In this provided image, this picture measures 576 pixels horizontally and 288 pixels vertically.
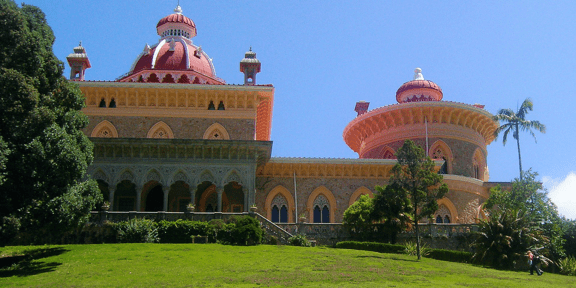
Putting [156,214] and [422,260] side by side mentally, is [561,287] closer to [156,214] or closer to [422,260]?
[422,260]

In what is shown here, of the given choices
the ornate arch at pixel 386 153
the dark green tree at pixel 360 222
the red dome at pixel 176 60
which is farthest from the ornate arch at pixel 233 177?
the ornate arch at pixel 386 153

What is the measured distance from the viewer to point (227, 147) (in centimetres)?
3266

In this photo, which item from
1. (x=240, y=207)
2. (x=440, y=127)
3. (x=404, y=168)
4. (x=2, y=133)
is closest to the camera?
(x=2, y=133)

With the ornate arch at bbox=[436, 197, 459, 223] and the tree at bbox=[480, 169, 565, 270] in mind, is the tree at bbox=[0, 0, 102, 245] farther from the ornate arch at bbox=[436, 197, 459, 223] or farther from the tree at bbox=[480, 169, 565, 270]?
the ornate arch at bbox=[436, 197, 459, 223]

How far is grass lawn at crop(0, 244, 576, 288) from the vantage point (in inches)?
687

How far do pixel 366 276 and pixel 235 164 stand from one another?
1538cm

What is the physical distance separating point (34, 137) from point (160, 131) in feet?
53.3

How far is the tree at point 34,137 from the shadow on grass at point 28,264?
3.80ft

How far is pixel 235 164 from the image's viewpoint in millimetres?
32688

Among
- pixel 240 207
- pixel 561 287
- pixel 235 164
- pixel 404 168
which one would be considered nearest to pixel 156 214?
pixel 235 164

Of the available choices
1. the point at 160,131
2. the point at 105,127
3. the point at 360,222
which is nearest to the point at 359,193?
the point at 360,222

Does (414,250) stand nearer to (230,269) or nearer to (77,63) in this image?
(230,269)

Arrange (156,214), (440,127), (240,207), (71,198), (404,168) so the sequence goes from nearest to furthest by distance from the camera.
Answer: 1. (71,198)
2. (404,168)
3. (156,214)
4. (240,207)
5. (440,127)

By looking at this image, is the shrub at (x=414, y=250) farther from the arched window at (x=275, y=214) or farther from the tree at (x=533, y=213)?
the arched window at (x=275, y=214)
